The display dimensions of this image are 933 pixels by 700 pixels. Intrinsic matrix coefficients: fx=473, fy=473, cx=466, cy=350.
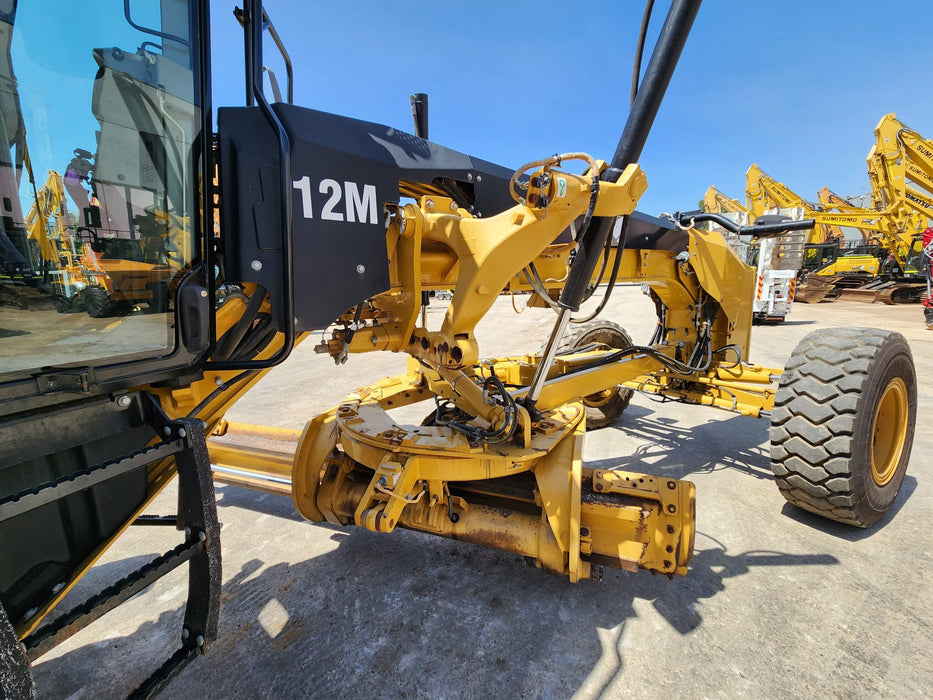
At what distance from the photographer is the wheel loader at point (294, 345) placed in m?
1.27

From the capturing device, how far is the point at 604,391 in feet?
15.8

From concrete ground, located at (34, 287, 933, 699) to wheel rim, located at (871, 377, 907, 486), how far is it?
0.31 m

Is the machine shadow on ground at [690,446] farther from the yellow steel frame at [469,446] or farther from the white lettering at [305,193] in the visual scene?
the white lettering at [305,193]

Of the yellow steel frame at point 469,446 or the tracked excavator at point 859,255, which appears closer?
the yellow steel frame at point 469,446

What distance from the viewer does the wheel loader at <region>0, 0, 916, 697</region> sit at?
1272 millimetres

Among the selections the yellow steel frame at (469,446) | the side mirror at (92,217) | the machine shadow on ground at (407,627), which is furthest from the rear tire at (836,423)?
the side mirror at (92,217)

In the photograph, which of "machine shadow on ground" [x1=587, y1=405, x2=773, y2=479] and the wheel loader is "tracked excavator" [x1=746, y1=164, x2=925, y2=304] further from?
the wheel loader

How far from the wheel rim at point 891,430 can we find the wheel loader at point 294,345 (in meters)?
0.13

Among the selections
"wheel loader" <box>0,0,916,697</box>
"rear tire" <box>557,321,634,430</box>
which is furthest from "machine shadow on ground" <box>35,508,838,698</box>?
"rear tire" <box>557,321,634,430</box>

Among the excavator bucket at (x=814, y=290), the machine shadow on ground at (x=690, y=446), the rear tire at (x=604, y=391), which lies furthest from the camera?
the excavator bucket at (x=814, y=290)

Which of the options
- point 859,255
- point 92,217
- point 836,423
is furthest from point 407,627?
point 859,255

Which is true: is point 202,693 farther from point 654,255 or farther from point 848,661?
point 654,255

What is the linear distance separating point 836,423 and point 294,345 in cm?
295

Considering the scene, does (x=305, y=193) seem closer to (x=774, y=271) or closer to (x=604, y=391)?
(x=604, y=391)
